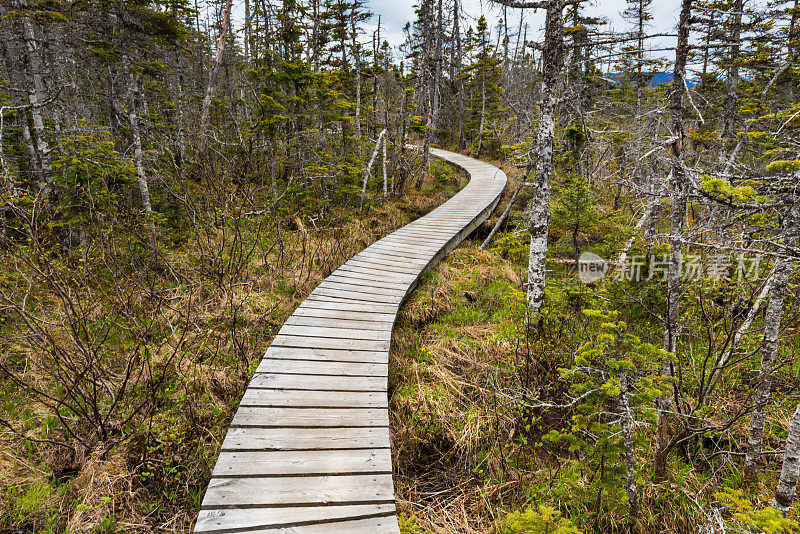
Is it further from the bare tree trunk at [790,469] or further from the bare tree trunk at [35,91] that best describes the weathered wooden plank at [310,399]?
the bare tree trunk at [35,91]

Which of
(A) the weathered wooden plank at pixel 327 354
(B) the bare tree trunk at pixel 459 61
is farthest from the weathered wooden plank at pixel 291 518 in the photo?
(B) the bare tree trunk at pixel 459 61

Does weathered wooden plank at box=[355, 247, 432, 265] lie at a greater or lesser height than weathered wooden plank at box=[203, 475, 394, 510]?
greater

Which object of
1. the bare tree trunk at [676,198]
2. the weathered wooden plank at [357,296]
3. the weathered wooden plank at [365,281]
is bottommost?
the weathered wooden plank at [357,296]

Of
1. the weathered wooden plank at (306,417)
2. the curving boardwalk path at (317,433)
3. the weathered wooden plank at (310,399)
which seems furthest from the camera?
the weathered wooden plank at (310,399)

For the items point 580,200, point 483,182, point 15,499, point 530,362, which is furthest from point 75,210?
point 483,182

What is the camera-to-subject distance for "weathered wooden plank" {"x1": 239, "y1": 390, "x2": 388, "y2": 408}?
154 inches

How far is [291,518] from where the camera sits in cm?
272

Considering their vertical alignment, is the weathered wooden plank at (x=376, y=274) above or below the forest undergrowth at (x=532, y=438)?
above

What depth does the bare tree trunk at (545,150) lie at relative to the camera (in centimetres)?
507

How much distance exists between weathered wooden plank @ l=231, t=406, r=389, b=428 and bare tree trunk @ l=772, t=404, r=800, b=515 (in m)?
3.21

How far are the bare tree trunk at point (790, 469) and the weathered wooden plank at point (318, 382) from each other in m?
3.46

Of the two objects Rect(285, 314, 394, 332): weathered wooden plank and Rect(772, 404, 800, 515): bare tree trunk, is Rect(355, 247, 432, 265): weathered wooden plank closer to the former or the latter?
Rect(285, 314, 394, 332): weathered wooden plank

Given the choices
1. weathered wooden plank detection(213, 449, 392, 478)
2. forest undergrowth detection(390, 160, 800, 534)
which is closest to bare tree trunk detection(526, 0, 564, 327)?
forest undergrowth detection(390, 160, 800, 534)

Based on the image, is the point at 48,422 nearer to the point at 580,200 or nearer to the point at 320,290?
the point at 320,290
